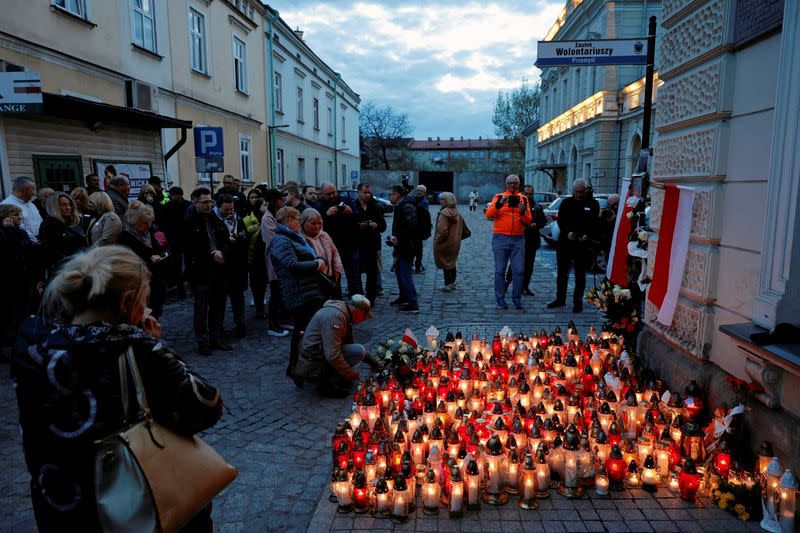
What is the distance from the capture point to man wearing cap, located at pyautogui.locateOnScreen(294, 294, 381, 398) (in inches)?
208

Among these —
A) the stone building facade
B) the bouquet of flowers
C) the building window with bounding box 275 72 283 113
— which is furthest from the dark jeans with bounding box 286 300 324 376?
the building window with bounding box 275 72 283 113

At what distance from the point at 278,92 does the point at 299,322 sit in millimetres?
22721

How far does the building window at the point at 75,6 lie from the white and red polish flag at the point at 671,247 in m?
11.6

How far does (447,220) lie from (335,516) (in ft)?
23.2

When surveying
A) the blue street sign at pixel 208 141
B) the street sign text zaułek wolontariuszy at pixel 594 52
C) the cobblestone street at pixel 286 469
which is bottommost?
the cobblestone street at pixel 286 469

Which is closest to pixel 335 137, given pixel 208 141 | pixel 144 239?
pixel 208 141

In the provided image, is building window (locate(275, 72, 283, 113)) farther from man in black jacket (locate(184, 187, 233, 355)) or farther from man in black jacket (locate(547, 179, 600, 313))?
man in black jacket (locate(184, 187, 233, 355))

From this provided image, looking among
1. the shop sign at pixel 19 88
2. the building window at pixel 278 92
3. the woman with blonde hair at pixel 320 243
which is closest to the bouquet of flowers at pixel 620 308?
the woman with blonde hair at pixel 320 243

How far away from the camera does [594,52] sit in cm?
682

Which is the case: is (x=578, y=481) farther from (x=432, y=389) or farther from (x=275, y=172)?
(x=275, y=172)

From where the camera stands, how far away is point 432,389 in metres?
5.00

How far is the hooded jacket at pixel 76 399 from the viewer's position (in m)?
1.86

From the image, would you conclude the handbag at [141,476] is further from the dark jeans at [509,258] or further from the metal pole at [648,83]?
the dark jeans at [509,258]

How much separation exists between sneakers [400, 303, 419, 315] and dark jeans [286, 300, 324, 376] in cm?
329
